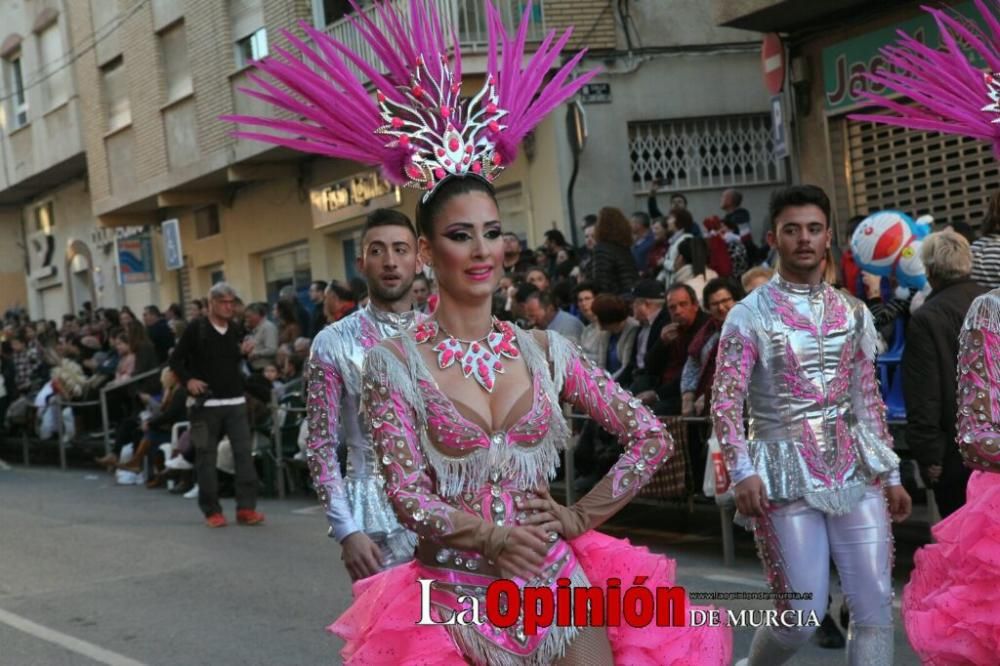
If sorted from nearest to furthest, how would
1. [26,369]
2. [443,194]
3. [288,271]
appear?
[443,194] < [26,369] < [288,271]

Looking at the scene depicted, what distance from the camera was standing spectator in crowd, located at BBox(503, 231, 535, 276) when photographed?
47.6 ft

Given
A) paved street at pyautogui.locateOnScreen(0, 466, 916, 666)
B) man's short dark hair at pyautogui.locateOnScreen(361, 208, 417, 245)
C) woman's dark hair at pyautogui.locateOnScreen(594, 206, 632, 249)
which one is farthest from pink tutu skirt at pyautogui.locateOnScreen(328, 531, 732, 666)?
woman's dark hair at pyautogui.locateOnScreen(594, 206, 632, 249)

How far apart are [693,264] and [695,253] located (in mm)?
141

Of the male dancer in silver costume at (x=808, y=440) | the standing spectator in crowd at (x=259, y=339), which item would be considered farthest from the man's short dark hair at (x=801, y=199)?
the standing spectator in crowd at (x=259, y=339)

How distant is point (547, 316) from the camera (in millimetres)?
12578

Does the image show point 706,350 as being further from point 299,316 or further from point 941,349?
point 299,316

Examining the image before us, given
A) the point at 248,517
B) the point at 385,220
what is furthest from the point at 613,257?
the point at 385,220

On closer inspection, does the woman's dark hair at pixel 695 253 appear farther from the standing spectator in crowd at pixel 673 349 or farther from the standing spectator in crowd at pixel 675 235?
the standing spectator in crowd at pixel 673 349

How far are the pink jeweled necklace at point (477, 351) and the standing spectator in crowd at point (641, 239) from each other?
10.2m

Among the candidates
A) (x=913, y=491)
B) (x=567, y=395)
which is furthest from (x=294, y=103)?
(x=913, y=491)

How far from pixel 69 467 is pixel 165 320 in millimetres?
2732

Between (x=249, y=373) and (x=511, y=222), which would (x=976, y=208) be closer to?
(x=511, y=222)

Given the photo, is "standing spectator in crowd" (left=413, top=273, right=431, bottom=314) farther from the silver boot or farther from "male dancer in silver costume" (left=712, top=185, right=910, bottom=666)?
the silver boot

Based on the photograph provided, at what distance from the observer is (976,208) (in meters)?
14.4
